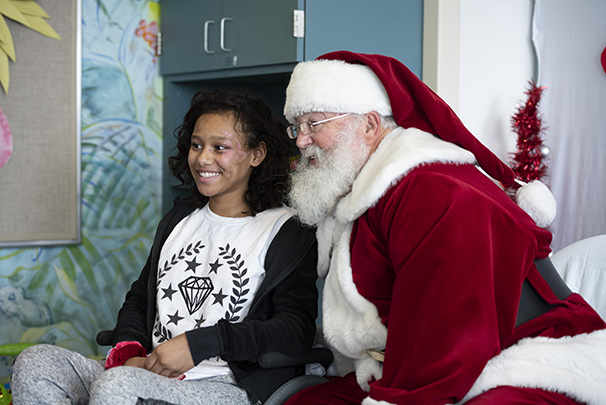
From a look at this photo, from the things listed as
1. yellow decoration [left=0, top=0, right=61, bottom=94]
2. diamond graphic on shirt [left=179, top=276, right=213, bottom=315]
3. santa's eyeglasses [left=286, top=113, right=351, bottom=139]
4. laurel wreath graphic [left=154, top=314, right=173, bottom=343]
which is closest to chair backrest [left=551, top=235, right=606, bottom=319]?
santa's eyeglasses [left=286, top=113, right=351, bottom=139]

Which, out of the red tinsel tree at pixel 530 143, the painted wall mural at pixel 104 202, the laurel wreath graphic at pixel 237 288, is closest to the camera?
the laurel wreath graphic at pixel 237 288

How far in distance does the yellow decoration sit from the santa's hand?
69.4 inches

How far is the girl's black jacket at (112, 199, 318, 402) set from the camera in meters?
1.70

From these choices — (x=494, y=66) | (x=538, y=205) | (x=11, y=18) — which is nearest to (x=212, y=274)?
(x=538, y=205)

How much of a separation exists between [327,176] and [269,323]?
Result: 1.37 feet

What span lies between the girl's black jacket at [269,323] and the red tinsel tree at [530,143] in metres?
1.57

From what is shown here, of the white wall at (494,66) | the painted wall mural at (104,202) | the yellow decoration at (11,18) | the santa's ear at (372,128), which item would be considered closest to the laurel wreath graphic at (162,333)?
the santa's ear at (372,128)

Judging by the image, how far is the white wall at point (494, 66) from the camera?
10.6 ft

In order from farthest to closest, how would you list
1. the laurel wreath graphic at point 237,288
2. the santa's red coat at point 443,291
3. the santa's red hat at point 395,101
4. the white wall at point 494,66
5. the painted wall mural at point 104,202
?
the white wall at point 494,66
the painted wall mural at point 104,202
the laurel wreath graphic at point 237,288
the santa's red hat at point 395,101
the santa's red coat at point 443,291

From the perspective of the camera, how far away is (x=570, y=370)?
1.40 m

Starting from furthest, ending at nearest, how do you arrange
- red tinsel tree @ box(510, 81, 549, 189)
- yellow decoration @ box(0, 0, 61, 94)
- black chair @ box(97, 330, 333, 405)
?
red tinsel tree @ box(510, 81, 549, 189) → yellow decoration @ box(0, 0, 61, 94) → black chair @ box(97, 330, 333, 405)

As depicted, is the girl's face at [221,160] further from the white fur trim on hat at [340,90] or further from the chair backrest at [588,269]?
the chair backrest at [588,269]

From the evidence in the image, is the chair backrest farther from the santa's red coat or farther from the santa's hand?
the santa's hand

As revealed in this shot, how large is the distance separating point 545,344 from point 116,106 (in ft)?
7.86
